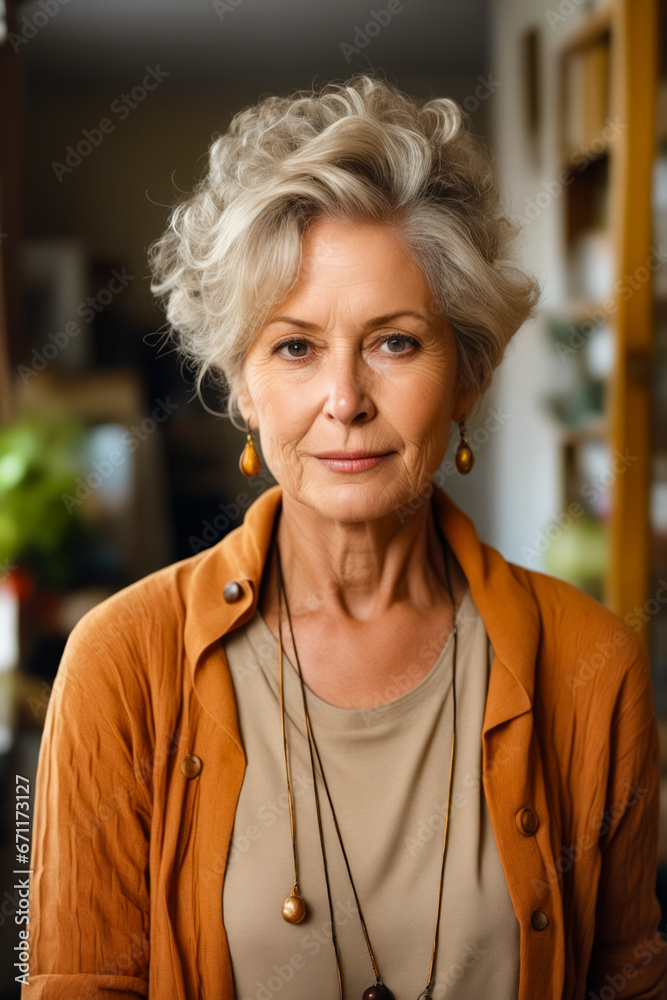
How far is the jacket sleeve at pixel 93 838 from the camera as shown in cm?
112

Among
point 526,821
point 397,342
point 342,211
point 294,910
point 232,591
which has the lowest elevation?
point 294,910

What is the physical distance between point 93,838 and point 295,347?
2.34 feet

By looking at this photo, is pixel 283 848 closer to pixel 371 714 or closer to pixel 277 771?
pixel 277 771

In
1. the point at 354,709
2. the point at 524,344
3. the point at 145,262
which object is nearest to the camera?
the point at 354,709

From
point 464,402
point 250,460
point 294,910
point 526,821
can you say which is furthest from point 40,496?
point 526,821

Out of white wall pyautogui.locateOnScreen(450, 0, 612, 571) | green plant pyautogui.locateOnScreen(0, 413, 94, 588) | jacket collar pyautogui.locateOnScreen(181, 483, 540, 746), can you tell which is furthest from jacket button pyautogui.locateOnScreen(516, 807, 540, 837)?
green plant pyautogui.locateOnScreen(0, 413, 94, 588)

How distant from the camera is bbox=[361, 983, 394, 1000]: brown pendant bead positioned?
3.65ft

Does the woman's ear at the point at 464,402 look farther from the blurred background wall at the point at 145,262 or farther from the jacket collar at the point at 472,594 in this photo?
the blurred background wall at the point at 145,262

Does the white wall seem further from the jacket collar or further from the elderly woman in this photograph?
the elderly woman

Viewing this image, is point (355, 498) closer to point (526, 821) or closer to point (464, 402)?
point (464, 402)

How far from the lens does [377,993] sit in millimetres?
1113

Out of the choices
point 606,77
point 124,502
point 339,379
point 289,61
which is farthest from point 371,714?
point 606,77

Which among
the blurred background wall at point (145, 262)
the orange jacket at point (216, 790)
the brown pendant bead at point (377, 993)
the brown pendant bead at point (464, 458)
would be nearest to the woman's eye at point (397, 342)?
the brown pendant bead at point (464, 458)

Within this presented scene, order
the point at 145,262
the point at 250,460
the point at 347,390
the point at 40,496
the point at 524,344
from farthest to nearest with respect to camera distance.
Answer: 1. the point at 524,344
2. the point at 145,262
3. the point at 40,496
4. the point at 250,460
5. the point at 347,390
